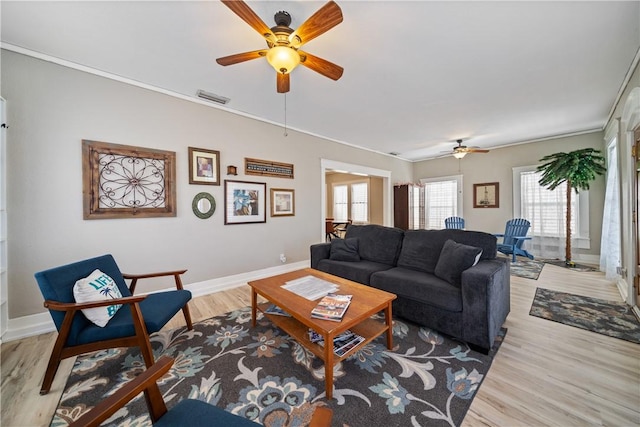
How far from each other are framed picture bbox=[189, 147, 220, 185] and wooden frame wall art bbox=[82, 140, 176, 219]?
0.23m

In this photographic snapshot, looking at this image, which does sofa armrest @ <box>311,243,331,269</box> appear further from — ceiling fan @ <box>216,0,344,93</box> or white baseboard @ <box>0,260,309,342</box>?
ceiling fan @ <box>216,0,344,93</box>

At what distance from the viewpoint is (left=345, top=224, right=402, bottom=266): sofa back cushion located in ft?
10.2

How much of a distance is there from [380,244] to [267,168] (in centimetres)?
225

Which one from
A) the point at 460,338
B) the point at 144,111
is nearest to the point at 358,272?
the point at 460,338

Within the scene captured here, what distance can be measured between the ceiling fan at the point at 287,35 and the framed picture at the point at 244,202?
6.49 ft

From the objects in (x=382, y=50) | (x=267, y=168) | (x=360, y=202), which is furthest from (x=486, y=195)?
(x=267, y=168)

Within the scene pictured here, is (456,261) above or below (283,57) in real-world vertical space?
below

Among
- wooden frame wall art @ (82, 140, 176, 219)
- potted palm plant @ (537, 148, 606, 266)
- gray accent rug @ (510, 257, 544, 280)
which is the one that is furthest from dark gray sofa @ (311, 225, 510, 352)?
potted palm plant @ (537, 148, 606, 266)

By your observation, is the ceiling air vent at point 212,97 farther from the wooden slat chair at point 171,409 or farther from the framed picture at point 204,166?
the wooden slat chair at point 171,409

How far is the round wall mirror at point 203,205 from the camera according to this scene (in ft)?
10.7

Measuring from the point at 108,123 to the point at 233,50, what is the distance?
5.60 feet

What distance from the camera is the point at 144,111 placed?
2.86 m

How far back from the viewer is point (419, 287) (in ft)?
7.47

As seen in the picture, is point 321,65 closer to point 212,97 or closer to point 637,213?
point 212,97
